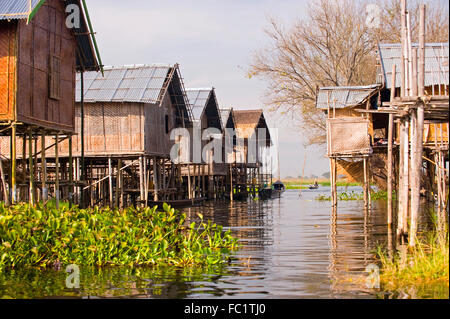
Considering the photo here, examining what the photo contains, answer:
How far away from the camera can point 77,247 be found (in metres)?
10.6

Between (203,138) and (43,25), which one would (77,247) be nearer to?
(43,25)

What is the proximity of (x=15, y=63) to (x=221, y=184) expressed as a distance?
90.7ft

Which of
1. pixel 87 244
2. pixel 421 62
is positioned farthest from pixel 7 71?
pixel 421 62

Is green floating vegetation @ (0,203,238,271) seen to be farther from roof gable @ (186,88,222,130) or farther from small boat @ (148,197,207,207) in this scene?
roof gable @ (186,88,222,130)

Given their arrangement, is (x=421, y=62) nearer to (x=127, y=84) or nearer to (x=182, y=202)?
(x=127, y=84)

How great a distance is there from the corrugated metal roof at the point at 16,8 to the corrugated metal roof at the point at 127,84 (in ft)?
33.2

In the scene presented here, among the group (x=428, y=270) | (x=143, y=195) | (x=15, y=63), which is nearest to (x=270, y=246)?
(x=428, y=270)

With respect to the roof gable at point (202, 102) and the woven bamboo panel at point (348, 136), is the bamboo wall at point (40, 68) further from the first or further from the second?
the roof gable at point (202, 102)

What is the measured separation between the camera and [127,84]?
87.6ft

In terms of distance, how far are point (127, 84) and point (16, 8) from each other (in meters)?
11.2

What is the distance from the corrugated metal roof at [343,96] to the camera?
24.1m

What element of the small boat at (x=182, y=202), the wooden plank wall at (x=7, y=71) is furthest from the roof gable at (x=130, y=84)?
the wooden plank wall at (x=7, y=71)

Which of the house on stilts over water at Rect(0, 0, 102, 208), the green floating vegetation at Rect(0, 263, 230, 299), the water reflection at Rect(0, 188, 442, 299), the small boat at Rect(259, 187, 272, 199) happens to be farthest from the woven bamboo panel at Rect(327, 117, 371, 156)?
the small boat at Rect(259, 187, 272, 199)

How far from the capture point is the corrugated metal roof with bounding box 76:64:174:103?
2595 cm
